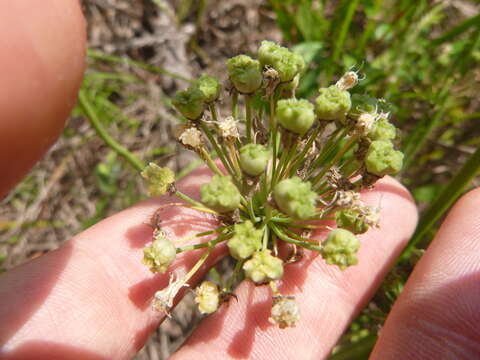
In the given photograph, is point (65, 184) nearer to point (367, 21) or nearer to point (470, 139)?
point (367, 21)

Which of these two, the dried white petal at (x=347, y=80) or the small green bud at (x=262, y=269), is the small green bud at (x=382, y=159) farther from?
the small green bud at (x=262, y=269)

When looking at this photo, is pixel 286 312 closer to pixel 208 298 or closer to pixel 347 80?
pixel 208 298

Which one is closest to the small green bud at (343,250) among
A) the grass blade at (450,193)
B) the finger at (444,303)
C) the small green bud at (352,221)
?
the small green bud at (352,221)

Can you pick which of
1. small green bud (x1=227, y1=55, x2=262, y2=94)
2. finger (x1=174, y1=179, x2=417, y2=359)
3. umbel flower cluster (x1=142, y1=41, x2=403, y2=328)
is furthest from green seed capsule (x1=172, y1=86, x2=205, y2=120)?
finger (x1=174, y1=179, x2=417, y2=359)

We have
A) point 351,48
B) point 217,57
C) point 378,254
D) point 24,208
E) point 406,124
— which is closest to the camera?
point 378,254

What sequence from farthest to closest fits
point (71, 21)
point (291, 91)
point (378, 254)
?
point (378, 254) < point (291, 91) < point (71, 21)

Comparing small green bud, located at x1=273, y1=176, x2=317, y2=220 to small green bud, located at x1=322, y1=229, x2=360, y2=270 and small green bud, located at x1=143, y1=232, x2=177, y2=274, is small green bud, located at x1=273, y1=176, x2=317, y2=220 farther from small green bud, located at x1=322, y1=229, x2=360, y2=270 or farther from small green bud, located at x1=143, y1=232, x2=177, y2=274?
small green bud, located at x1=143, y1=232, x2=177, y2=274

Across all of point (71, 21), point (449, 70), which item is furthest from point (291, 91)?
point (449, 70)

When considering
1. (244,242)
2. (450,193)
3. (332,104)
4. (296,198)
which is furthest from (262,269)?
(450,193)
